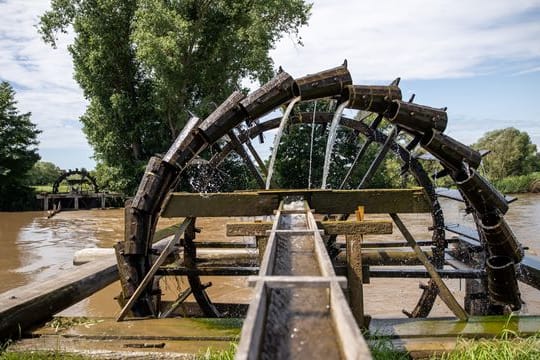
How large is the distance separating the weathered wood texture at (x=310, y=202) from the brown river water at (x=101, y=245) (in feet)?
3.28

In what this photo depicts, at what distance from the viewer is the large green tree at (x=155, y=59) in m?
24.3

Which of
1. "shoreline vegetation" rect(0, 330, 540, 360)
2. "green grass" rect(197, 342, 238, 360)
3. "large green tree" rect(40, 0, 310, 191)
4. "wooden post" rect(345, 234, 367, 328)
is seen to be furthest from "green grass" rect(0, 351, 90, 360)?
"large green tree" rect(40, 0, 310, 191)

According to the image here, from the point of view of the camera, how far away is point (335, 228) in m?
4.09

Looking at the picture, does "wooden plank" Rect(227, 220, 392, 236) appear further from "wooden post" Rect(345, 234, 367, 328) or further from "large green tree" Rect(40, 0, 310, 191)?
"large green tree" Rect(40, 0, 310, 191)

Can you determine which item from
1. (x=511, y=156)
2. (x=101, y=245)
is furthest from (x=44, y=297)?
(x=511, y=156)

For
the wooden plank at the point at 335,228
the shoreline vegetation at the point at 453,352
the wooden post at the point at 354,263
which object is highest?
the wooden plank at the point at 335,228

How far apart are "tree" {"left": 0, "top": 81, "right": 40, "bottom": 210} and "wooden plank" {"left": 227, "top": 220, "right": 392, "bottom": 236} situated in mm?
31611

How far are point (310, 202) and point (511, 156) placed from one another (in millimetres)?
47278

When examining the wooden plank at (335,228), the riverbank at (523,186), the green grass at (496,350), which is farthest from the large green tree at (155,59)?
the riverbank at (523,186)

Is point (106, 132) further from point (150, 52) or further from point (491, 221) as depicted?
point (491, 221)

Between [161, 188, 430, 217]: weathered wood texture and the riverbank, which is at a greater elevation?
the riverbank

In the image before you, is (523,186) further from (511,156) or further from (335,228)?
(335,228)

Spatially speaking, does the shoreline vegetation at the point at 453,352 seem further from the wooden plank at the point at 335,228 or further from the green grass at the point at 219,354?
the wooden plank at the point at 335,228

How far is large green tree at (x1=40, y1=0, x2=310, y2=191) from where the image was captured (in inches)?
955
